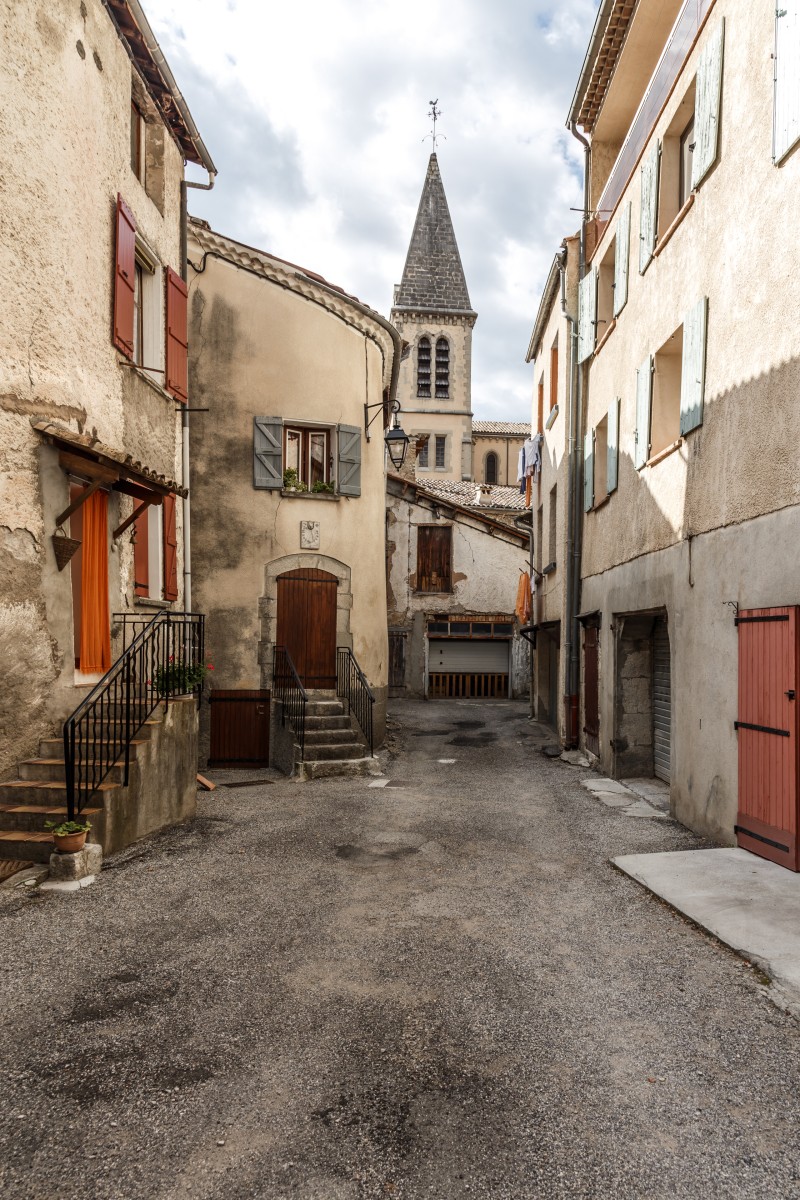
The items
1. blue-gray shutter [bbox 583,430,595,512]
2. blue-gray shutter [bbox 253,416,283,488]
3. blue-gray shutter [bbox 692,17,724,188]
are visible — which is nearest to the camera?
blue-gray shutter [bbox 692,17,724,188]

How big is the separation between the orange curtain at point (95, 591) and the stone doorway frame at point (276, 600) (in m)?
3.88

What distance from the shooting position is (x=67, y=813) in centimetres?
573

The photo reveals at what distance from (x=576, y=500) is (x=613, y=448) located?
248 cm

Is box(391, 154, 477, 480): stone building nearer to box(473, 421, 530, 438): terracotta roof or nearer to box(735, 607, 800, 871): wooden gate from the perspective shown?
box(473, 421, 530, 438): terracotta roof

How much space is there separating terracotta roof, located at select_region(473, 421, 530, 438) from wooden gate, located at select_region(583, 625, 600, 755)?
33.0m

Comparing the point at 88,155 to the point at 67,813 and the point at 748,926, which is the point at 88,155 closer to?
the point at 67,813

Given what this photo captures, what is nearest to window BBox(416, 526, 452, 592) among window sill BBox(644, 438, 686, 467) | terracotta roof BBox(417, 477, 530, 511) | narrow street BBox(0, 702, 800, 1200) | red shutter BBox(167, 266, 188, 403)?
terracotta roof BBox(417, 477, 530, 511)

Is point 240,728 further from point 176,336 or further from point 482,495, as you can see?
point 482,495

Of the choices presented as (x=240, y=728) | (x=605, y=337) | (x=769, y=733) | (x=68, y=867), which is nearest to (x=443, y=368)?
(x=605, y=337)

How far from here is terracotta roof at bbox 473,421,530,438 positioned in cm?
Answer: 4351

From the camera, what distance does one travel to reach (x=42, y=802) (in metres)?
6.12

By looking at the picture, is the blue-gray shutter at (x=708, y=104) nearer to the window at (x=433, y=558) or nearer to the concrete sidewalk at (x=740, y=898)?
the concrete sidewalk at (x=740, y=898)

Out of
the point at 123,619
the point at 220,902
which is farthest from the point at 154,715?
the point at 220,902

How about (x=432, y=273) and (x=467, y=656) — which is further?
(x=432, y=273)
